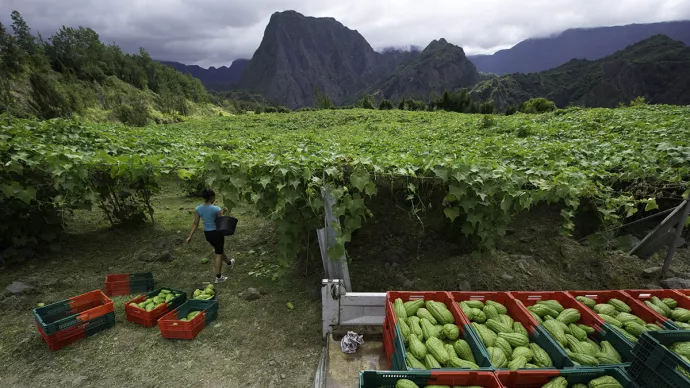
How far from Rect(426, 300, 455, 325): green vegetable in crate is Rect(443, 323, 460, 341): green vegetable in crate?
4.9 inches

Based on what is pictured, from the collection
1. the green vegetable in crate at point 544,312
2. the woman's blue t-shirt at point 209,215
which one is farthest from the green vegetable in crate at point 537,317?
the woman's blue t-shirt at point 209,215

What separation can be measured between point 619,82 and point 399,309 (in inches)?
4563

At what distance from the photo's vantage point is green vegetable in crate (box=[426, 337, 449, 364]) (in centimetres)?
253

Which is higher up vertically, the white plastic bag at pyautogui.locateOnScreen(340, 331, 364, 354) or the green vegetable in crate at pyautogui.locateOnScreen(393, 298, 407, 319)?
the green vegetable in crate at pyautogui.locateOnScreen(393, 298, 407, 319)

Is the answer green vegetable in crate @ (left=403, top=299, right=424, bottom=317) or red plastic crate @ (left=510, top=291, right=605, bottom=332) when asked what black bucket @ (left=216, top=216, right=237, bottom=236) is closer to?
green vegetable in crate @ (left=403, top=299, right=424, bottom=317)

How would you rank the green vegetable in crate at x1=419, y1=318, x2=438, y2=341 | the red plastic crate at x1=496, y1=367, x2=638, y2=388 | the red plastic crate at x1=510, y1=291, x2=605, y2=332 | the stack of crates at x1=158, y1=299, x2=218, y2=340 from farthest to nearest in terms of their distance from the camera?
the stack of crates at x1=158, y1=299, x2=218, y2=340, the red plastic crate at x1=510, y1=291, x2=605, y2=332, the green vegetable in crate at x1=419, y1=318, x2=438, y2=341, the red plastic crate at x1=496, y1=367, x2=638, y2=388

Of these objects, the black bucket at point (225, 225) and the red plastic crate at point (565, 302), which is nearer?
the red plastic crate at point (565, 302)

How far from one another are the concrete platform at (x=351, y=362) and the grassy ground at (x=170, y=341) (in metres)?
0.34

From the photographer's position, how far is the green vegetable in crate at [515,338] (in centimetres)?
269

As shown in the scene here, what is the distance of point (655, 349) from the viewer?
2.13 meters

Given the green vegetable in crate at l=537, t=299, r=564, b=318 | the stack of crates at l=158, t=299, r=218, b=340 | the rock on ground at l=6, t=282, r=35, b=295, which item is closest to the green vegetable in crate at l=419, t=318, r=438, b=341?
the green vegetable in crate at l=537, t=299, r=564, b=318

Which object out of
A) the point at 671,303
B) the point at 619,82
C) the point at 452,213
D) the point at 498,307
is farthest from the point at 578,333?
the point at 619,82

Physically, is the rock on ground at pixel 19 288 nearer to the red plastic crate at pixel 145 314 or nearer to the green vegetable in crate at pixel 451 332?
the red plastic crate at pixel 145 314

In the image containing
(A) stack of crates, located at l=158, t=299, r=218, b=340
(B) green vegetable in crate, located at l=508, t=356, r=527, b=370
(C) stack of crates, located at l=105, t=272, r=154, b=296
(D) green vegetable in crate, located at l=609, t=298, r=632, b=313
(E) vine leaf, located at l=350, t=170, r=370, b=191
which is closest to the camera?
(B) green vegetable in crate, located at l=508, t=356, r=527, b=370
